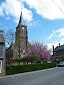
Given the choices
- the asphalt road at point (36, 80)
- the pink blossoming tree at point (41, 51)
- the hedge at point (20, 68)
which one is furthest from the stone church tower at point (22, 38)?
the asphalt road at point (36, 80)

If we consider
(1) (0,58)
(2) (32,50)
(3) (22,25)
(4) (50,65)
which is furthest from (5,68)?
(3) (22,25)

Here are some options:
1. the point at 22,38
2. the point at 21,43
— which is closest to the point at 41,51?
the point at 21,43

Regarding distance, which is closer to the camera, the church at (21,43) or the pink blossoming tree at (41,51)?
the pink blossoming tree at (41,51)

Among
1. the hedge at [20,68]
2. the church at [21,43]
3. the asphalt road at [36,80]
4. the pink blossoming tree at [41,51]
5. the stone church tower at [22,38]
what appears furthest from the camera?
the stone church tower at [22,38]

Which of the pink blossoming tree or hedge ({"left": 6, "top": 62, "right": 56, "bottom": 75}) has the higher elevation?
the pink blossoming tree

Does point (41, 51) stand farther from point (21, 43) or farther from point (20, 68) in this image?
point (20, 68)

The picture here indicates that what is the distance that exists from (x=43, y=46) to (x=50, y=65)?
382 inches

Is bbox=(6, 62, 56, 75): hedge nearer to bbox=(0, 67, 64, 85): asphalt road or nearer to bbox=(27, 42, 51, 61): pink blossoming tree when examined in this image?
bbox=(0, 67, 64, 85): asphalt road

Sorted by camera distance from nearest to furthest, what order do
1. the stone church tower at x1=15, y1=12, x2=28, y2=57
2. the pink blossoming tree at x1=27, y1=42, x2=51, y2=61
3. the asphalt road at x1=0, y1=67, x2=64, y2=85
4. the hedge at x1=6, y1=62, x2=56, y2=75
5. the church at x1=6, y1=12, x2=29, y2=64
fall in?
the asphalt road at x1=0, y1=67, x2=64, y2=85 < the hedge at x1=6, y1=62, x2=56, y2=75 < the pink blossoming tree at x1=27, y1=42, x2=51, y2=61 < the church at x1=6, y1=12, x2=29, y2=64 < the stone church tower at x1=15, y1=12, x2=28, y2=57

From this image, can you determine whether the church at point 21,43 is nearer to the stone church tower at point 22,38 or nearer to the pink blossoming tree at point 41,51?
the stone church tower at point 22,38

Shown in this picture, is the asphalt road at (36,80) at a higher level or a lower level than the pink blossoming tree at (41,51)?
lower

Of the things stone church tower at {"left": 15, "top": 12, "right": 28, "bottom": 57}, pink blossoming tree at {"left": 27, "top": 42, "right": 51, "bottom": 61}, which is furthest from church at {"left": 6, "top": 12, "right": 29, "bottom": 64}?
pink blossoming tree at {"left": 27, "top": 42, "right": 51, "bottom": 61}

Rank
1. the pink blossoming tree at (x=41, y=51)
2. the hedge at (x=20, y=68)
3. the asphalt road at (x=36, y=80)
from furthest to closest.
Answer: the pink blossoming tree at (x=41, y=51) → the hedge at (x=20, y=68) → the asphalt road at (x=36, y=80)

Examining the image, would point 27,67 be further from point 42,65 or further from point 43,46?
point 43,46
